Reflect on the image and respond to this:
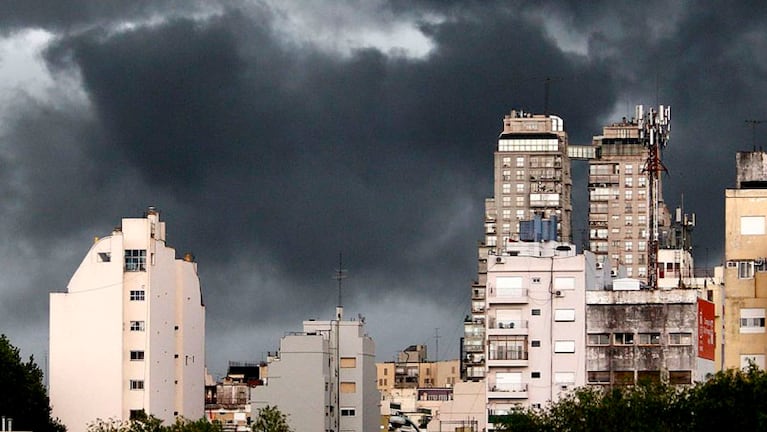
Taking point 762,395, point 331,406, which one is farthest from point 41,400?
point 762,395

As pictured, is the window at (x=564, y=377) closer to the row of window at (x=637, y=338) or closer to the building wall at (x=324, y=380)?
the row of window at (x=637, y=338)

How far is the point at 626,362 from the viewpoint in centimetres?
16038

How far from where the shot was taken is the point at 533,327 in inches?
6565

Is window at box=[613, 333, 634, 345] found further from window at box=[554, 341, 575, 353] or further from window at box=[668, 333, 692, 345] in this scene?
window at box=[554, 341, 575, 353]

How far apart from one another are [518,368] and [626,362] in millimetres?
9868

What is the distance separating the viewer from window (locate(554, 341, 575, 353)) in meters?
165

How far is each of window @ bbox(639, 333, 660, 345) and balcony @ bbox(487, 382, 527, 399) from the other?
35.0ft

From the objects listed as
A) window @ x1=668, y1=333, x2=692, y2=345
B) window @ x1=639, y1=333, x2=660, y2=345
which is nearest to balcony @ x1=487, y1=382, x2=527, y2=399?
window @ x1=639, y1=333, x2=660, y2=345

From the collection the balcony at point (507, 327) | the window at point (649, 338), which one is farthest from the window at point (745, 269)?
the balcony at point (507, 327)

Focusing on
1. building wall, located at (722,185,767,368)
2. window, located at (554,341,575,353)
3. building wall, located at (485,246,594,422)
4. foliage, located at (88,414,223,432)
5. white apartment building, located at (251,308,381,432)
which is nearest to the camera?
foliage, located at (88,414,223,432)

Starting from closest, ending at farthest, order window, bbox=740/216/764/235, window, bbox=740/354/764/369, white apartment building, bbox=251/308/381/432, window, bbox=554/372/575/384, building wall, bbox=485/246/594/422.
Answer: window, bbox=740/354/764/369
window, bbox=740/216/764/235
window, bbox=554/372/575/384
building wall, bbox=485/246/594/422
white apartment building, bbox=251/308/381/432

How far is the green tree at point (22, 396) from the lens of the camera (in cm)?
15312

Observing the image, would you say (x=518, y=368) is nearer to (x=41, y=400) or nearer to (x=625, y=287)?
(x=625, y=287)

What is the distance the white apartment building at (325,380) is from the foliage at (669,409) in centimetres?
3457
